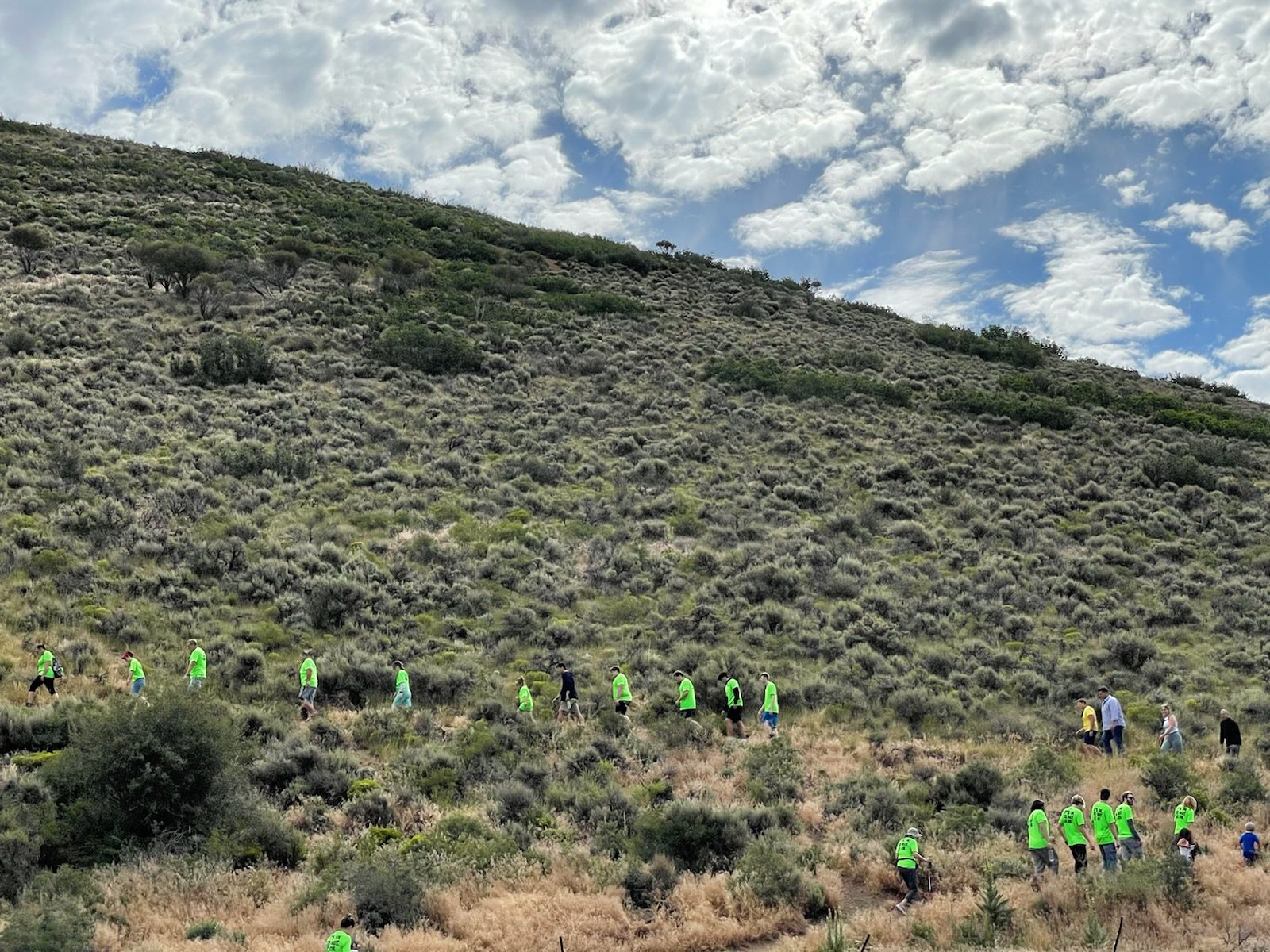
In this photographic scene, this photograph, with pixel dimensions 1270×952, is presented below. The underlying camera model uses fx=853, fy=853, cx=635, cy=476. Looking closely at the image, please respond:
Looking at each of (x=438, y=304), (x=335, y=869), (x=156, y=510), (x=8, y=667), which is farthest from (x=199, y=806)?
(x=438, y=304)

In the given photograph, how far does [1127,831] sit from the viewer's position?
998 centimetres

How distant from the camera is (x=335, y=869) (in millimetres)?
9109

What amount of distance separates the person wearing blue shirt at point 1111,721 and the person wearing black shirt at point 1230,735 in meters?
1.48

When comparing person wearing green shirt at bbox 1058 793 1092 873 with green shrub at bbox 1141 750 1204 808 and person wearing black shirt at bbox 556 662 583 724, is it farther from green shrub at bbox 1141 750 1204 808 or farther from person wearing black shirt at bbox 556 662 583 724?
person wearing black shirt at bbox 556 662 583 724

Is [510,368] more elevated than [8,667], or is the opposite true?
[510,368]

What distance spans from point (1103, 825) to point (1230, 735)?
20.3ft

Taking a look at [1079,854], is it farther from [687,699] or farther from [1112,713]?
[687,699]

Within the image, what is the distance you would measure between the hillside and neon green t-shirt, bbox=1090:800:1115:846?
1.05 metres

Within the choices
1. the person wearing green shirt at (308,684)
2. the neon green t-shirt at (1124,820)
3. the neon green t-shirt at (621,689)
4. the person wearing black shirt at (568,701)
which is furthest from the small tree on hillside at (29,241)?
the neon green t-shirt at (1124,820)

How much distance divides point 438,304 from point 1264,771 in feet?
118

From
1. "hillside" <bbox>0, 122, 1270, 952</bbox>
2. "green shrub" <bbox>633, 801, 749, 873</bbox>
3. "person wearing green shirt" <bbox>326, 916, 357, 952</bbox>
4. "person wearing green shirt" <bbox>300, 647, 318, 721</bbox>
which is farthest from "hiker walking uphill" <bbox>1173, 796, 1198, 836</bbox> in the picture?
"person wearing green shirt" <bbox>300, 647, 318, 721</bbox>

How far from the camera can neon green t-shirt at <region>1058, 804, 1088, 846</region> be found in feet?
32.6

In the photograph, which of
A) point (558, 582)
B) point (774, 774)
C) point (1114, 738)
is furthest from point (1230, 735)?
point (558, 582)

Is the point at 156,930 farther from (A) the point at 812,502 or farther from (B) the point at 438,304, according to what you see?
(B) the point at 438,304
